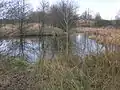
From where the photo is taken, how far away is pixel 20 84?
4402 millimetres

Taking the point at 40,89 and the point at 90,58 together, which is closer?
the point at 40,89

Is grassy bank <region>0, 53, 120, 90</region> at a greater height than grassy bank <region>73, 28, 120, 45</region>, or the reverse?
grassy bank <region>73, 28, 120, 45</region>

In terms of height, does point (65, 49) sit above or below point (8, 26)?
below

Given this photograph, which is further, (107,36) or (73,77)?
(107,36)

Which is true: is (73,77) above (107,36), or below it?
below

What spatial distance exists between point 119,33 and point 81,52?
95 centimetres

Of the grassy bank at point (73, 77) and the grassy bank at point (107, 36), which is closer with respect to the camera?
the grassy bank at point (73, 77)

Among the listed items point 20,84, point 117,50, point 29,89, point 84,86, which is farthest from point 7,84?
point 117,50

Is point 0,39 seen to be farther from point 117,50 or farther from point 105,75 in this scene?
point 105,75

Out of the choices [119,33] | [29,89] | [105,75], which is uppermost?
[119,33]

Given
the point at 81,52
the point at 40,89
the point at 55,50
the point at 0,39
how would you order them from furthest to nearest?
the point at 0,39 < the point at 55,50 < the point at 81,52 < the point at 40,89

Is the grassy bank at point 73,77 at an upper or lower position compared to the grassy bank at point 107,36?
lower

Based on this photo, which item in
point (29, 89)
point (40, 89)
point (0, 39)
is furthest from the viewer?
point (0, 39)

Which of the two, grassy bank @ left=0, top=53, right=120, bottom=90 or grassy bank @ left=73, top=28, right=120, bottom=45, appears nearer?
grassy bank @ left=0, top=53, right=120, bottom=90
